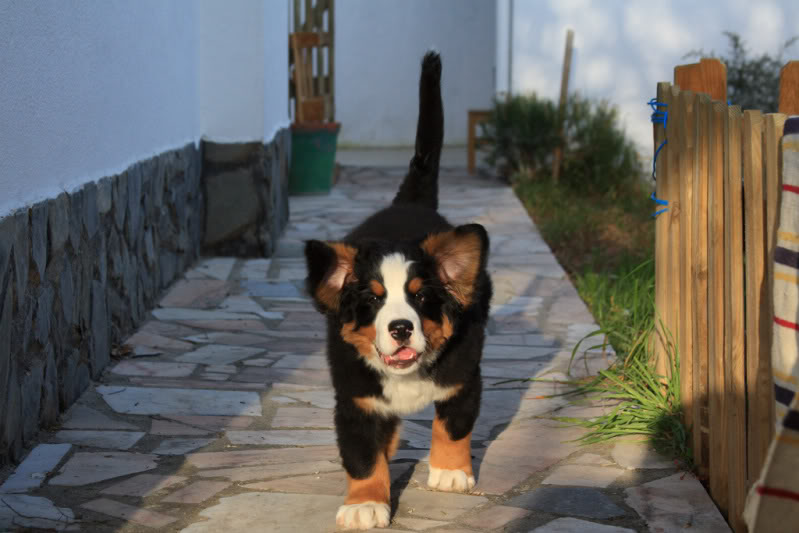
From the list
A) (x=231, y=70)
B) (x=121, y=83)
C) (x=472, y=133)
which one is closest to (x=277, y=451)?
(x=121, y=83)

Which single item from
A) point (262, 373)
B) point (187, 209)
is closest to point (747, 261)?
point (262, 373)

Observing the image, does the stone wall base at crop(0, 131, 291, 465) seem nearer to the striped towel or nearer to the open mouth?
the open mouth

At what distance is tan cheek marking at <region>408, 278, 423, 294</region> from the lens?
9.02 ft

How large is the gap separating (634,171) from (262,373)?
7.07m

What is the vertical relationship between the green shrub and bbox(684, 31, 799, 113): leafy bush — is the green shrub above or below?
below

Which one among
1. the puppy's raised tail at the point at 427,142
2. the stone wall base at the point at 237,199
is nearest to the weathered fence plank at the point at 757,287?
the puppy's raised tail at the point at 427,142

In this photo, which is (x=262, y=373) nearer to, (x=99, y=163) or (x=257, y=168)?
(x=99, y=163)

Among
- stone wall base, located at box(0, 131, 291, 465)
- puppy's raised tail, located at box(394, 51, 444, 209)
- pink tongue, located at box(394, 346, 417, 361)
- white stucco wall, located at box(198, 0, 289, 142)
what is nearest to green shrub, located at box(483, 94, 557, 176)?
stone wall base, located at box(0, 131, 291, 465)

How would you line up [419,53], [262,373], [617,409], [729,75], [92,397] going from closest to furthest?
[617,409], [92,397], [262,373], [729,75], [419,53]

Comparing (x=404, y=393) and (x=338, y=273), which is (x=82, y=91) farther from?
(x=404, y=393)

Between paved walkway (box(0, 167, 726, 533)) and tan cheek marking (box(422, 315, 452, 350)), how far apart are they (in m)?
0.54

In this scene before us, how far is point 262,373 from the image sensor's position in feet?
14.6

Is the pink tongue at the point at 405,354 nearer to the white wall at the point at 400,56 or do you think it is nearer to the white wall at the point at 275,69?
the white wall at the point at 275,69

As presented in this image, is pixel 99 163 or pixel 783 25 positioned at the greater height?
pixel 783 25
